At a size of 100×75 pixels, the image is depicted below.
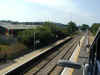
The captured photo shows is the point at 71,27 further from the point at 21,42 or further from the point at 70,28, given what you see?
the point at 21,42

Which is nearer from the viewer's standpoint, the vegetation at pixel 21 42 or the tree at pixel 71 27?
the vegetation at pixel 21 42

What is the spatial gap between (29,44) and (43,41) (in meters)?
5.08

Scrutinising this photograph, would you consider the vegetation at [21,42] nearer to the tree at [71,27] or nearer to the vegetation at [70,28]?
the vegetation at [70,28]

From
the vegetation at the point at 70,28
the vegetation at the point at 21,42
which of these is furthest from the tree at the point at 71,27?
the vegetation at the point at 21,42

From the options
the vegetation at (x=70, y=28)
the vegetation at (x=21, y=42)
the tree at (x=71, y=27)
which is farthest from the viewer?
the tree at (x=71, y=27)

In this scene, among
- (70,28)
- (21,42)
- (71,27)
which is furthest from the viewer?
(71,27)

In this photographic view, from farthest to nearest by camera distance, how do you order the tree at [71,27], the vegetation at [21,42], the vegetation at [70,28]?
the tree at [71,27] → the vegetation at [70,28] → the vegetation at [21,42]

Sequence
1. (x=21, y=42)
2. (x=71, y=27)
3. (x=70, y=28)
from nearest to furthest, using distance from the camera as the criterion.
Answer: (x=21, y=42)
(x=70, y=28)
(x=71, y=27)

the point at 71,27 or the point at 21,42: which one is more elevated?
the point at 71,27

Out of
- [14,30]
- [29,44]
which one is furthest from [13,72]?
[14,30]

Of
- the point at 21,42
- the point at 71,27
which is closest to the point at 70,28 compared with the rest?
the point at 71,27

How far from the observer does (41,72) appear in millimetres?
13422

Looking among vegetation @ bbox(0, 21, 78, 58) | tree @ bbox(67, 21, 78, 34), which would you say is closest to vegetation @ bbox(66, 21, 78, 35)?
tree @ bbox(67, 21, 78, 34)

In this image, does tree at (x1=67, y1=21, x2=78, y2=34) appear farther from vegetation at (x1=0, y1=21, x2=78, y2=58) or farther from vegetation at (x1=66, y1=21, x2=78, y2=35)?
vegetation at (x1=0, y1=21, x2=78, y2=58)
